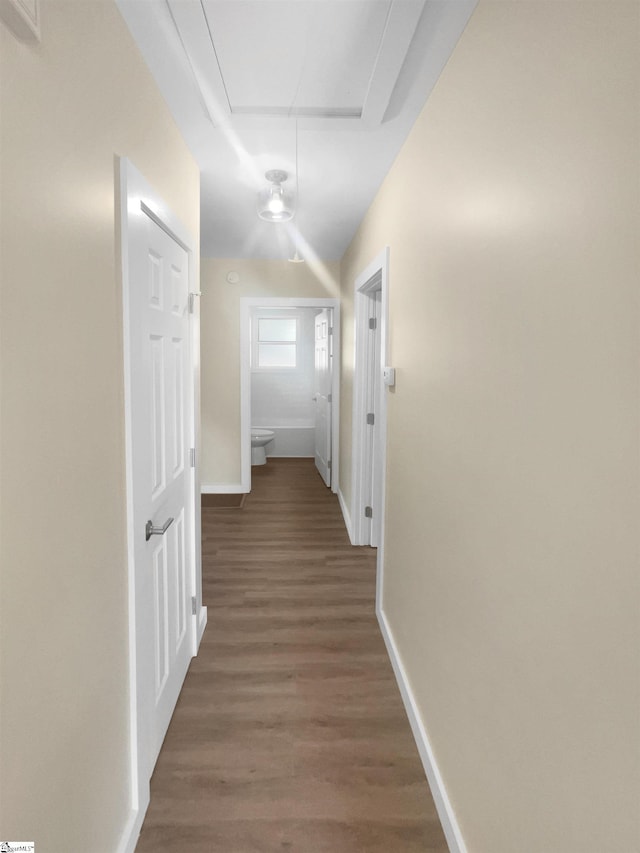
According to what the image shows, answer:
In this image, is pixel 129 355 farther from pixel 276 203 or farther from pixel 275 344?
pixel 275 344

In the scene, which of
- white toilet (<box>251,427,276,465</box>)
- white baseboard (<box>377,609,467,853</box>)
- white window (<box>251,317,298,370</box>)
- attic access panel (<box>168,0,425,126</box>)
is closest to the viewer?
attic access panel (<box>168,0,425,126</box>)

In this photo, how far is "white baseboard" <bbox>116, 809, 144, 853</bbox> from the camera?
4.45 feet

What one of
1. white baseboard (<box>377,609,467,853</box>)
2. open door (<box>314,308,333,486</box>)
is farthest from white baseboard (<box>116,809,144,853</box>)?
open door (<box>314,308,333,486</box>)

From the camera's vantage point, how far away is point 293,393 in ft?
23.8

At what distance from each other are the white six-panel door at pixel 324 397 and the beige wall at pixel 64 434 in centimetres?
371

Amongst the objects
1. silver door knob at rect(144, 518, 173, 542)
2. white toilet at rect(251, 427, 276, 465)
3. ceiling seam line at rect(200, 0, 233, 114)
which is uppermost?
ceiling seam line at rect(200, 0, 233, 114)

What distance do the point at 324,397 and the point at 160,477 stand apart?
12.6 feet

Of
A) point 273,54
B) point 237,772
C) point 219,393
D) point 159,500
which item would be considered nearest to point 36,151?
point 273,54

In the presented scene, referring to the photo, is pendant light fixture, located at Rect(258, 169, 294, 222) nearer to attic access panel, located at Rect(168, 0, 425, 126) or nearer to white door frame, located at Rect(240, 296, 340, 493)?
attic access panel, located at Rect(168, 0, 425, 126)

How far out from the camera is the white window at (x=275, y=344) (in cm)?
718

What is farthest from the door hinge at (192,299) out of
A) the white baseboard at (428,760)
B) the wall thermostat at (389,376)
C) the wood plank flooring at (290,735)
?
the white baseboard at (428,760)

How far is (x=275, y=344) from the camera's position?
7.23 m

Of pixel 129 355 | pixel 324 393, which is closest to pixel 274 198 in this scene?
pixel 129 355

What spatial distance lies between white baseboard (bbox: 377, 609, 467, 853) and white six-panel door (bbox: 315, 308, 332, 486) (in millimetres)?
3013
